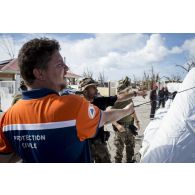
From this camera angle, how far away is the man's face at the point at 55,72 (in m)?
0.74

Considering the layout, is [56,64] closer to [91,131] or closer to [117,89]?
[91,131]

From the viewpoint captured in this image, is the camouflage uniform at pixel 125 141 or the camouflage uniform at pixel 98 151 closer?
the camouflage uniform at pixel 98 151

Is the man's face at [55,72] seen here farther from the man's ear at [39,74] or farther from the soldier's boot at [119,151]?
the soldier's boot at [119,151]

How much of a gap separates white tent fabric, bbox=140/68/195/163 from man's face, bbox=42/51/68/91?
1076 millimetres

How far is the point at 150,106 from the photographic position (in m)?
2.76

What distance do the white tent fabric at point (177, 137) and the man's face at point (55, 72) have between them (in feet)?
3.53

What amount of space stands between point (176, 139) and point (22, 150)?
1189 millimetres

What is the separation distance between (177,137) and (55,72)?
118cm

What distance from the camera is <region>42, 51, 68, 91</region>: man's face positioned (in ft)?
2.43

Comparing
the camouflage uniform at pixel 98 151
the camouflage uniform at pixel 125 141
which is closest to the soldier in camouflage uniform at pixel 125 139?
the camouflage uniform at pixel 125 141

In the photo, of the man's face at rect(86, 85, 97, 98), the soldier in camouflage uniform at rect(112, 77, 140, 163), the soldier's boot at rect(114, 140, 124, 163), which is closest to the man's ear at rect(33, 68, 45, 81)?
the man's face at rect(86, 85, 97, 98)

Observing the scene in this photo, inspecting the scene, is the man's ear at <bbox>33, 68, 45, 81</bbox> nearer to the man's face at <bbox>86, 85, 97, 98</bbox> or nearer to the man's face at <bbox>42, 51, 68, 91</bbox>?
the man's face at <bbox>42, 51, 68, 91</bbox>

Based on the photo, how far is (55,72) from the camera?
750 mm
